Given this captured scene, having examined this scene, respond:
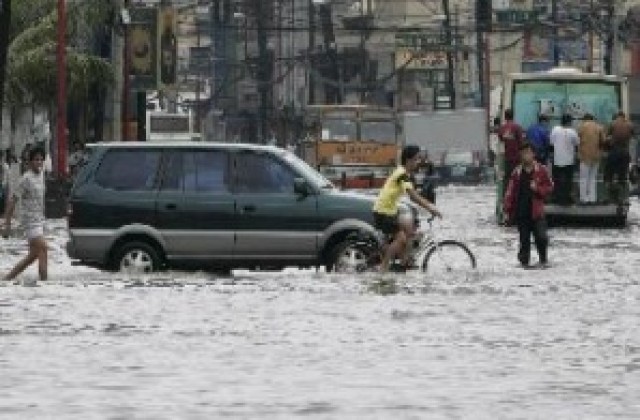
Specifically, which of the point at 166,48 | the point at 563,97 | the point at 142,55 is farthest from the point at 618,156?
the point at 166,48

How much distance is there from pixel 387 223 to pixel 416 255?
86 cm

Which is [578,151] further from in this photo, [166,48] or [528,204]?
[166,48]

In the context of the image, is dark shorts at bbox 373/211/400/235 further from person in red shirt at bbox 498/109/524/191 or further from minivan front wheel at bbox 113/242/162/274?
person in red shirt at bbox 498/109/524/191

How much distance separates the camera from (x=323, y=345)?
1742 centimetres

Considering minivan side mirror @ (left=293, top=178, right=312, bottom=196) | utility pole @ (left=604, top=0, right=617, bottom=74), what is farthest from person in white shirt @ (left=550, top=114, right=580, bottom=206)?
utility pole @ (left=604, top=0, right=617, bottom=74)

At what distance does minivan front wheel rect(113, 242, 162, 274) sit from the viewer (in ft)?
87.1

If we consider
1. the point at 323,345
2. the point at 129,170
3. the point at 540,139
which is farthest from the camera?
the point at 540,139

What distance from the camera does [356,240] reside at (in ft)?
87.0

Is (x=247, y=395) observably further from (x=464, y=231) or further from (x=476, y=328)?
(x=464, y=231)

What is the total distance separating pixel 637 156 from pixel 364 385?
6567cm

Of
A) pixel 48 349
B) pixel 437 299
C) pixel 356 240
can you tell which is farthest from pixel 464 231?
pixel 48 349

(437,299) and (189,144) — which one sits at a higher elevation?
(189,144)

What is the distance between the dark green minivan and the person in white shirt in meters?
13.2

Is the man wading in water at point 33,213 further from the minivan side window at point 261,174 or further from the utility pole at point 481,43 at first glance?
the utility pole at point 481,43
